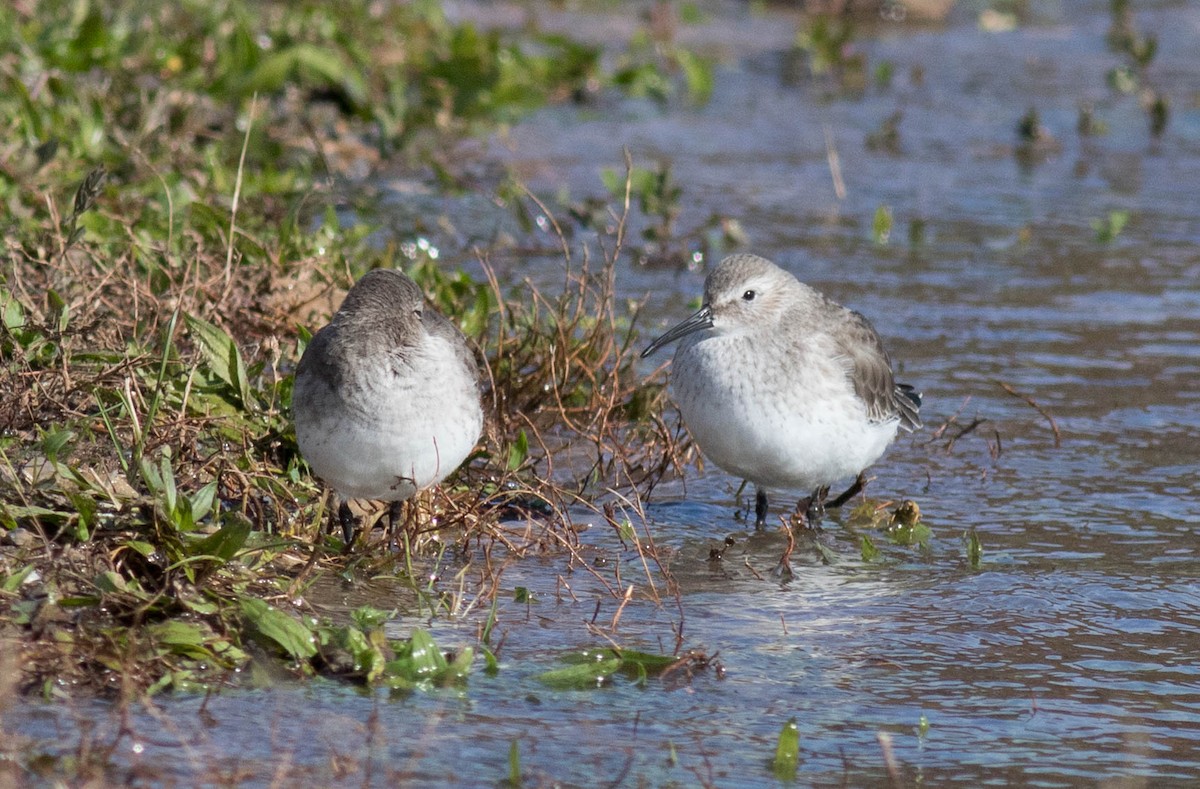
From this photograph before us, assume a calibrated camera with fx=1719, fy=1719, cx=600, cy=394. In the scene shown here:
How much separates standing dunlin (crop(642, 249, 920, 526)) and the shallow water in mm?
339

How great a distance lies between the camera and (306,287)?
7.16 meters

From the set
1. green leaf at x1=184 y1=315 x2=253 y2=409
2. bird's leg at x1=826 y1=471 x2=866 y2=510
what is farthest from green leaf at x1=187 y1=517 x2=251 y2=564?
bird's leg at x1=826 y1=471 x2=866 y2=510

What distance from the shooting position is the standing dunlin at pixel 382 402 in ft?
17.2

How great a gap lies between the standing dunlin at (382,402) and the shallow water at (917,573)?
0.43m

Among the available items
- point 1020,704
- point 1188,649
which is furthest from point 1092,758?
point 1188,649

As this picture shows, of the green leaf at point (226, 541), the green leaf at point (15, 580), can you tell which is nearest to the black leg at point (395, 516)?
the green leaf at point (226, 541)

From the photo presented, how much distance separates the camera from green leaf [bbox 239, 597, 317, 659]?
461 cm

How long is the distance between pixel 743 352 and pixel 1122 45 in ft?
31.3

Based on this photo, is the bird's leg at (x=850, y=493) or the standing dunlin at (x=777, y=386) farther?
the bird's leg at (x=850, y=493)

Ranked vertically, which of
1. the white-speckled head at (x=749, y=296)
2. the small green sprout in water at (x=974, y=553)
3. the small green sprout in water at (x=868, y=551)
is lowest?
the small green sprout in water at (x=868, y=551)

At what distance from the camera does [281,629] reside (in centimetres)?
463

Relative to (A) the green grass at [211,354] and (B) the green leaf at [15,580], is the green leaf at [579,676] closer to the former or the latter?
(A) the green grass at [211,354]

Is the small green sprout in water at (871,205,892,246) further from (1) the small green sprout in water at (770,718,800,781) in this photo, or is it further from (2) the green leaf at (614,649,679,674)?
(1) the small green sprout in water at (770,718,800,781)

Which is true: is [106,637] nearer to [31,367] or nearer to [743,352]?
[31,367]
